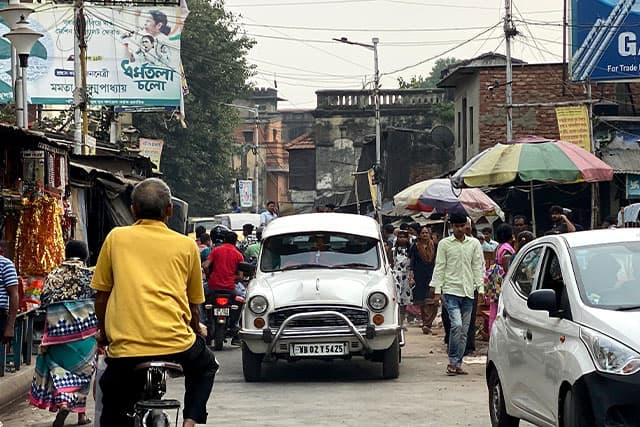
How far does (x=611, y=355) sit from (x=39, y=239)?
10.1 m

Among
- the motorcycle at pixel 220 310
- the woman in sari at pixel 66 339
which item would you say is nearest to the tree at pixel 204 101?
the motorcycle at pixel 220 310

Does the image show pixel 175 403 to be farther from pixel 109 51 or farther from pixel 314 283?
pixel 109 51

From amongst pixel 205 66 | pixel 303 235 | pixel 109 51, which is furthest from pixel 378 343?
pixel 205 66


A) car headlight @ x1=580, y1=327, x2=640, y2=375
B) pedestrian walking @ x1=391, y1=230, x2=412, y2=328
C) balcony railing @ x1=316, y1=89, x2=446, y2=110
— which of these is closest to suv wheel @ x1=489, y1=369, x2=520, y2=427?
car headlight @ x1=580, y1=327, x2=640, y2=375

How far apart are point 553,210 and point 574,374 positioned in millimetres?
8427

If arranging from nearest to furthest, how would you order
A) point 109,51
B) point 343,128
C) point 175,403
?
point 175,403
point 109,51
point 343,128

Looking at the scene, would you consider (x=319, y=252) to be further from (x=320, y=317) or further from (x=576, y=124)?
(x=576, y=124)

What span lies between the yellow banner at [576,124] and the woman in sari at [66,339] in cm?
1811

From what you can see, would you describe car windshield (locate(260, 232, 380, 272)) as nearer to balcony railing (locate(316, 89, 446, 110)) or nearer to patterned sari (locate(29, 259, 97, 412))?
patterned sari (locate(29, 259, 97, 412))

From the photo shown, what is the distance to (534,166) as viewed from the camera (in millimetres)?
16094

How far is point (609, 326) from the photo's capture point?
7086 mm

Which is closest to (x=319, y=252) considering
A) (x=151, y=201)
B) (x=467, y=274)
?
(x=467, y=274)

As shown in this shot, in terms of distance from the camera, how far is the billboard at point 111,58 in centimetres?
2711

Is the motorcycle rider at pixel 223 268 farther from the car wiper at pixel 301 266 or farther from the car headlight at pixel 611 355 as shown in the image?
the car headlight at pixel 611 355
